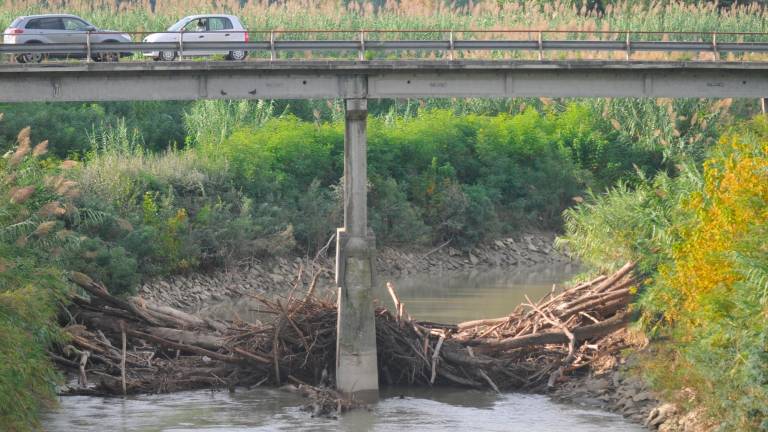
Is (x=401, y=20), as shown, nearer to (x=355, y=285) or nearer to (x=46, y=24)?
(x=46, y=24)

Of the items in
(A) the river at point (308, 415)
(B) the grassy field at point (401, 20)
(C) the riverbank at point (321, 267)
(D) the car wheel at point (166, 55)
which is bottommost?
(C) the riverbank at point (321, 267)

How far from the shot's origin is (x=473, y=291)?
49.3 m

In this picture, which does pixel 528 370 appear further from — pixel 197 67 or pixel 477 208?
pixel 477 208

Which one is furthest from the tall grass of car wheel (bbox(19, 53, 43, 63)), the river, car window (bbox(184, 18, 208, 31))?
the river

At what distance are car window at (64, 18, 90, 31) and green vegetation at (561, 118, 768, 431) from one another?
18.3 metres

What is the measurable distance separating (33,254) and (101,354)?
10.8 ft

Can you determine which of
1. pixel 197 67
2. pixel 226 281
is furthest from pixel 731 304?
pixel 226 281

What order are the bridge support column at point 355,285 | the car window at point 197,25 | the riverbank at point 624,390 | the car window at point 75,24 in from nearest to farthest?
the riverbank at point 624,390
the bridge support column at point 355,285
the car window at point 75,24
the car window at point 197,25

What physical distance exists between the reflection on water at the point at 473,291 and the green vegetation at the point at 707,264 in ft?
26.3

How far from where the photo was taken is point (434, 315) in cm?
4269

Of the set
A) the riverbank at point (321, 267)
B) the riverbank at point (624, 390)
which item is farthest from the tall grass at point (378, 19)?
the riverbank at point (624, 390)

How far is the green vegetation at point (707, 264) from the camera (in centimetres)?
2491

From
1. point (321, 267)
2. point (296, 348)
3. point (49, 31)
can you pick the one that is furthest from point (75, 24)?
point (296, 348)

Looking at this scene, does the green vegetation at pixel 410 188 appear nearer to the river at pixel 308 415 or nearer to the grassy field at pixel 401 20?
the grassy field at pixel 401 20
